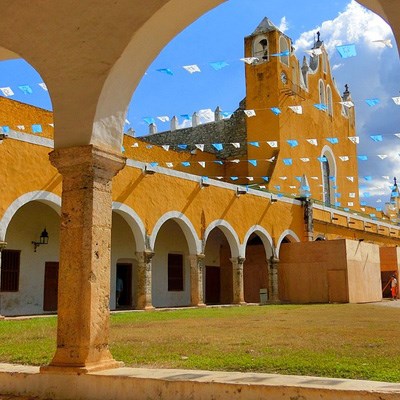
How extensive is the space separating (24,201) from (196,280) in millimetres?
6970

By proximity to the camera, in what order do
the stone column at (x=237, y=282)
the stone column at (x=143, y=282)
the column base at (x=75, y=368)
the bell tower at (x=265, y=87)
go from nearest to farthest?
the column base at (x=75, y=368)
the stone column at (x=143, y=282)
the stone column at (x=237, y=282)
the bell tower at (x=265, y=87)

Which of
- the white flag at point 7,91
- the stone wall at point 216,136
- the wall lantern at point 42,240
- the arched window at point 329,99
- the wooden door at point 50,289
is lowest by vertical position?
the wooden door at point 50,289

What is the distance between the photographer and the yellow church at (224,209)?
47.4ft

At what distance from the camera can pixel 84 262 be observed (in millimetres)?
4578

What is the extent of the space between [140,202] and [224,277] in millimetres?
8155

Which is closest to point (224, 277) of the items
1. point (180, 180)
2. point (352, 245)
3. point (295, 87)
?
point (352, 245)

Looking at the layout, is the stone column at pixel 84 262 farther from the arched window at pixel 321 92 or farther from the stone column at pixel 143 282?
the arched window at pixel 321 92

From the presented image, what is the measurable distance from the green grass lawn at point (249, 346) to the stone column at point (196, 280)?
6.90m

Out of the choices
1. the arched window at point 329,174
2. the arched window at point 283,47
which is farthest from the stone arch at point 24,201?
the arched window at point 329,174

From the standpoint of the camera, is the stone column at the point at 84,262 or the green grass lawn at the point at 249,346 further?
the green grass lawn at the point at 249,346

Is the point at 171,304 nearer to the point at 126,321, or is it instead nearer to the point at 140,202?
the point at 140,202

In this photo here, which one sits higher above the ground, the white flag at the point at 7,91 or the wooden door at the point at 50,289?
the white flag at the point at 7,91

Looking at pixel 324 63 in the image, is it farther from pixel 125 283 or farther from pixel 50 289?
pixel 50 289

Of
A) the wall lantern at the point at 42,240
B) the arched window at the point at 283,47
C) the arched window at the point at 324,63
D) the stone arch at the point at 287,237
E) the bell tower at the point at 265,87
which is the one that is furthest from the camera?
the arched window at the point at 324,63
